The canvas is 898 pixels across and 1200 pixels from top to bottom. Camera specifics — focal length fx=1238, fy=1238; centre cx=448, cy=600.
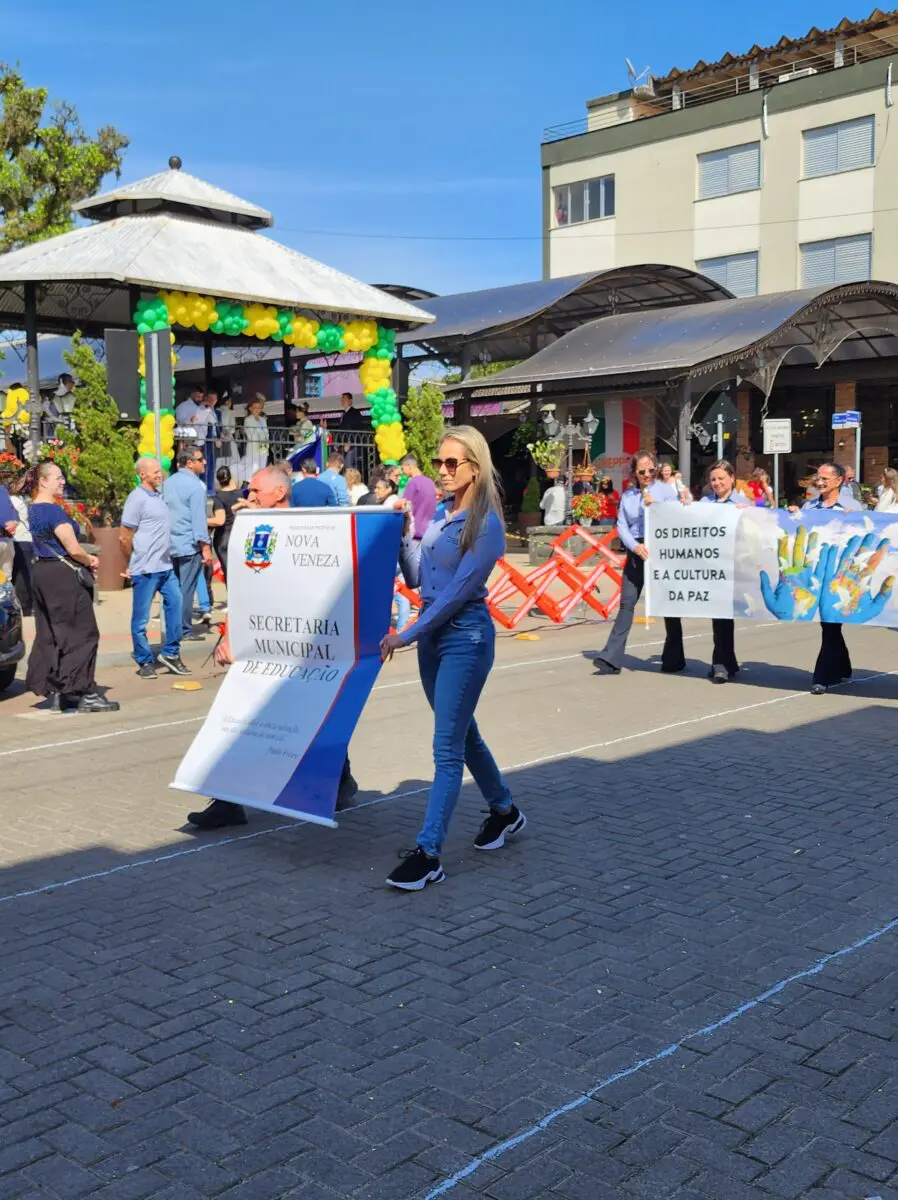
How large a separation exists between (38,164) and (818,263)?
82.7 feet

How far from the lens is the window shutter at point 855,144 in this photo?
39156 mm

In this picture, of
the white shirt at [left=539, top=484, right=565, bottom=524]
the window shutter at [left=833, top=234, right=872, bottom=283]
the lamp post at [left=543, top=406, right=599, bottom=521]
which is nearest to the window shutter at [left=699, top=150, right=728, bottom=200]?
the window shutter at [left=833, top=234, right=872, bottom=283]

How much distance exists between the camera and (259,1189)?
2.96 m

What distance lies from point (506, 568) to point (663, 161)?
35510mm

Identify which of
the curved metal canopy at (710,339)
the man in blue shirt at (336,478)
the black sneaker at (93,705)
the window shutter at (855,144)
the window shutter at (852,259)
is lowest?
the black sneaker at (93,705)

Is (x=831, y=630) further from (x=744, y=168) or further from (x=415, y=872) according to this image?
(x=744, y=168)

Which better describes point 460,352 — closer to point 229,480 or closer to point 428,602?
point 229,480

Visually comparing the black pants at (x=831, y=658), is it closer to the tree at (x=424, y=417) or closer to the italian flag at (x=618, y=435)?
the tree at (x=424, y=417)

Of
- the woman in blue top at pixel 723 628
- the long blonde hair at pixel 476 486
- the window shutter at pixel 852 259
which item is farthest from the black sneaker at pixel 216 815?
the window shutter at pixel 852 259

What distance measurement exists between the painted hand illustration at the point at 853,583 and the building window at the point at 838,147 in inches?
1317

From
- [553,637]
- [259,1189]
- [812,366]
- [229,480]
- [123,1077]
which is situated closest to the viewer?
[259,1189]

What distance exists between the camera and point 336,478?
1295 centimetres

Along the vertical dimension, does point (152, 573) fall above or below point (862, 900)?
above

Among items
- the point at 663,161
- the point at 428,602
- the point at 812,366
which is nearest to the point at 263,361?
the point at 812,366
